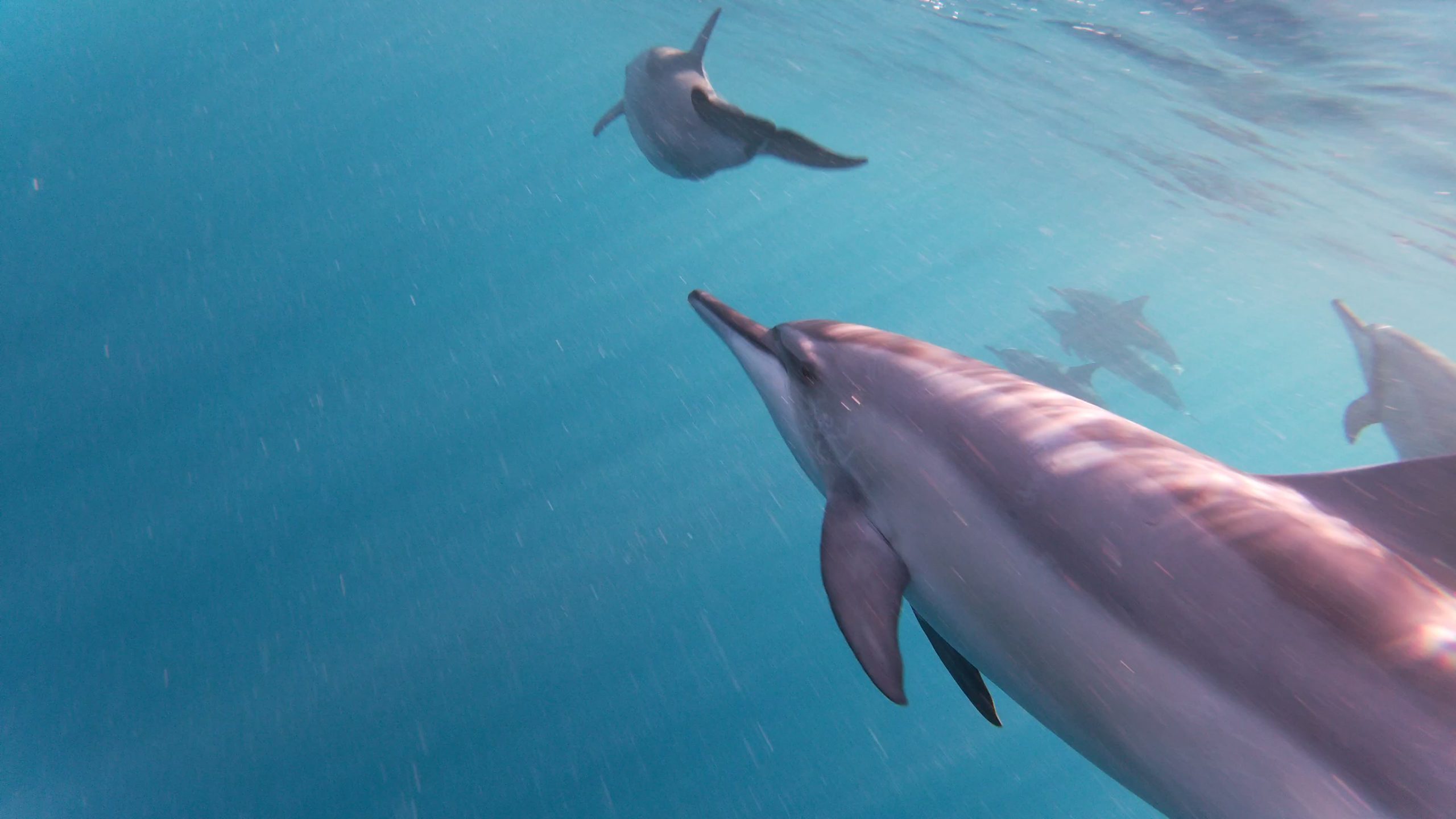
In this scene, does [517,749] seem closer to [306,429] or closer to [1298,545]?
[1298,545]

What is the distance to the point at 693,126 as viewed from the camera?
5.89 m

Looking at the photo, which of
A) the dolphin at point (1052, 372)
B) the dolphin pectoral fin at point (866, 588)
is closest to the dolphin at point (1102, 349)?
the dolphin at point (1052, 372)

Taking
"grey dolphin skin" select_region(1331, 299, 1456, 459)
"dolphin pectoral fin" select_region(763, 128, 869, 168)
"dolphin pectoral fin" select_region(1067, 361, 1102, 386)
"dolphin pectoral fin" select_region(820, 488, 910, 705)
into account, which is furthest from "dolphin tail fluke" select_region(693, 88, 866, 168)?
"dolphin pectoral fin" select_region(1067, 361, 1102, 386)

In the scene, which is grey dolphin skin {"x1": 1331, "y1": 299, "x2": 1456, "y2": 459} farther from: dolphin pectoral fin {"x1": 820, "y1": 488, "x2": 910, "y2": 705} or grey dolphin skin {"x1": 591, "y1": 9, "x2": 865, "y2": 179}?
dolphin pectoral fin {"x1": 820, "y1": 488, "x2": 910, "y2": 705}

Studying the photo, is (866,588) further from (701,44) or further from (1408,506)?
(701,44)

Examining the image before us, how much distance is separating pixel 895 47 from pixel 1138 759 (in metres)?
21.6

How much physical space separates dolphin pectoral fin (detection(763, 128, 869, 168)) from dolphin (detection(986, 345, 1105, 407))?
8368 millimetres

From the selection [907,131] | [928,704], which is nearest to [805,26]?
[907,131]

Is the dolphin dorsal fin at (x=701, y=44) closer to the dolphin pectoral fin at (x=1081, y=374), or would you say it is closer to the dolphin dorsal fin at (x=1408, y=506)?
the dolphin dorsal fin at (x=1408, y=506)

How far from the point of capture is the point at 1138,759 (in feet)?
6.36

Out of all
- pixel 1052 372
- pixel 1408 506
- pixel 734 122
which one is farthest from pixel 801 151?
pixel 1052 372

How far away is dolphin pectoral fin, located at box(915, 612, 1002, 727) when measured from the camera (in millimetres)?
2807

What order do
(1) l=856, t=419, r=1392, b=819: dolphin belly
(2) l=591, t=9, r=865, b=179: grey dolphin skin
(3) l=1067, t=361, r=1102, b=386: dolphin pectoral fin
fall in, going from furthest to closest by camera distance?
(3) l=1067, t=361, r=1102, b=386: dolphin pectoral fin, (2) l=591, t=9, r=865, b=179: grey dolphin skin, (1) l=856, t=419, r=1392, b=819: dolphin belly

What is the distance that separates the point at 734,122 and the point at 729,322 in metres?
2.81
